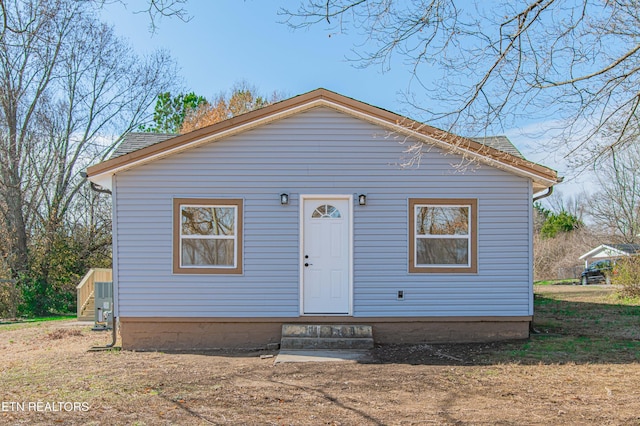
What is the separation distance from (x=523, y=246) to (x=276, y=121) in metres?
4.92

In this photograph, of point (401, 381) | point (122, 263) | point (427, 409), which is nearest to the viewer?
point (427, 409)

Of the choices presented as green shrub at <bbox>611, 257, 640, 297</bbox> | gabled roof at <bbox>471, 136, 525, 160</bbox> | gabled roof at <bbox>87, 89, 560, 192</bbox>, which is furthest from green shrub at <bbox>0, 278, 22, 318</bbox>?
green shrub at <bbox>611, 257, 640, 297</bbox>

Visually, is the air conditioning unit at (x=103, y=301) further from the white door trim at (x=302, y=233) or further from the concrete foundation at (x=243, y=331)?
the white door trim at (x=302, y=233)

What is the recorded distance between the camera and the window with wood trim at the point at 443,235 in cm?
978

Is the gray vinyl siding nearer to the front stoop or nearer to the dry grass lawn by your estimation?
the front stoop

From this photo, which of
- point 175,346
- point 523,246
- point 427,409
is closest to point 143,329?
point 175,346

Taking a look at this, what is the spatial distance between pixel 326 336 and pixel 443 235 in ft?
8.97

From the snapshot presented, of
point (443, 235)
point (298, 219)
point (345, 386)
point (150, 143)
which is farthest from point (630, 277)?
point (150, 143)

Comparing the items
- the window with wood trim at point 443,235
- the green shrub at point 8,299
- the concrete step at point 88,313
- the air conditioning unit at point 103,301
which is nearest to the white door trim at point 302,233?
the window with wood trim at point 443,235

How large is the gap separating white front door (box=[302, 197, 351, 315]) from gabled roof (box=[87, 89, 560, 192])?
5.18 ft

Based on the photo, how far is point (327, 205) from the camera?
9.91 meters

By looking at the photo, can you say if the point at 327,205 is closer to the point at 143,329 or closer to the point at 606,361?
the point at 143,329

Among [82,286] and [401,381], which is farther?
[82,286]

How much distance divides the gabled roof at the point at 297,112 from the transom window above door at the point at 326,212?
1693 millimetres
